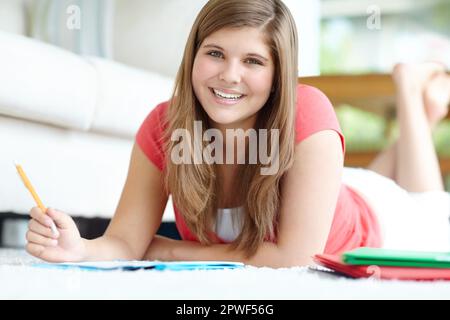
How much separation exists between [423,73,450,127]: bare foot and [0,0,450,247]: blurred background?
390mm

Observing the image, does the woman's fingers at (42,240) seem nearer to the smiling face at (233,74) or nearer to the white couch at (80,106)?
the smiling face at (233,74)

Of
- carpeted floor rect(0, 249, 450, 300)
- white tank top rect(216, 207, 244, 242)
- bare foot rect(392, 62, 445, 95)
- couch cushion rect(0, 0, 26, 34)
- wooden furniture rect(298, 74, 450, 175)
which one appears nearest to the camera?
carpeted floor rect(0, 249, 450, 300)

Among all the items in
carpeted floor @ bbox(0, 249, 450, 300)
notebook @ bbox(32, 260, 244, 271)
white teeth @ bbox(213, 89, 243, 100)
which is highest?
white teeth @ bbox(213, 89, 243, 100)

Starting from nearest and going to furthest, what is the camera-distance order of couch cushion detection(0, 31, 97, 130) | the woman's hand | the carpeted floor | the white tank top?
1. the carpeted floor
2. the woman's hand
3. the white tank top
4. couch cushion detection(0, 31, 97, 130)

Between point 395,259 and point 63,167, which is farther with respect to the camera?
point 63,167

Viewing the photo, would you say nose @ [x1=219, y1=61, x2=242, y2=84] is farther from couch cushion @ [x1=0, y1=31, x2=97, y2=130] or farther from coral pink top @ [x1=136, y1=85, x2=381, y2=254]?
couch cushion @ [x1=0, y1=31, x2=97, y2=130]

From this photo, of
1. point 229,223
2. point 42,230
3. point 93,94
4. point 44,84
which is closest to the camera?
point 42,230

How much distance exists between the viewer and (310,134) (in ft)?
3.67

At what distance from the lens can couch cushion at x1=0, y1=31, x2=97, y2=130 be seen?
58.2 inches

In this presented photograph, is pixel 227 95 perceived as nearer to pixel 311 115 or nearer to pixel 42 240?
pixel 311 115

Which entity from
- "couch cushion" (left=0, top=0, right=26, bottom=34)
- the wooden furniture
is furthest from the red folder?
the wooden furniture

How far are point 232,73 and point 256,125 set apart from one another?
0.39 feet

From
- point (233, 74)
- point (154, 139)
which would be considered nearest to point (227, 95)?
point (233, 74)
